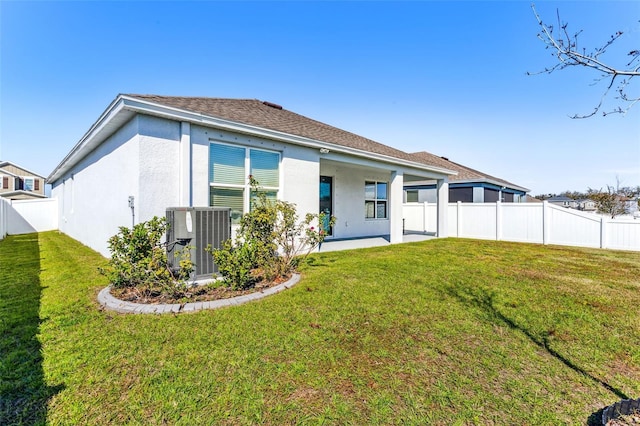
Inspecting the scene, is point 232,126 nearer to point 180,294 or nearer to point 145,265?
point 145,265

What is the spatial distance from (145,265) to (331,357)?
321 cm

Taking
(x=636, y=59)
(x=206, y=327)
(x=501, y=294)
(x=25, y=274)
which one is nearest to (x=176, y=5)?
(x=25, y=274)

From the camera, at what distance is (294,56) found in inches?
460

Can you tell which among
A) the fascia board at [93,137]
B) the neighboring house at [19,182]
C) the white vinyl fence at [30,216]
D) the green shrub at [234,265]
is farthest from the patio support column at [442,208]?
the neighboring house at [19,182]

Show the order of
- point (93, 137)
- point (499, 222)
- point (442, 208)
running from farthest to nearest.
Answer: point (442, 208) < point (499, 222) < point (93, 137)

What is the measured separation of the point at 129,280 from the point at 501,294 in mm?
6147

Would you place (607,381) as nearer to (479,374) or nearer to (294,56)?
(479,374)

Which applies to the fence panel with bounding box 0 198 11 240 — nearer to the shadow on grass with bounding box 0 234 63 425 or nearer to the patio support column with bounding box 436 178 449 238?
the shadow on grass with bounding box 0 234 63 425

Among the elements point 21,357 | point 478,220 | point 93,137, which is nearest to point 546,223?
point 478,220

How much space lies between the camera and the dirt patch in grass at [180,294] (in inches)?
168

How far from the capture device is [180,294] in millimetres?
4430

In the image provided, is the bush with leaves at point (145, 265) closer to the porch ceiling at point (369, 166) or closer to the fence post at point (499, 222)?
the porch ceiling at point (369, 166)

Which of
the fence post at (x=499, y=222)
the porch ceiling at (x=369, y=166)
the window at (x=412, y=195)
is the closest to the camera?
the porch ceiling at (x=369, y=166)

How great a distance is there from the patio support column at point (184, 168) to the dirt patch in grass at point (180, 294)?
6.73 feet
